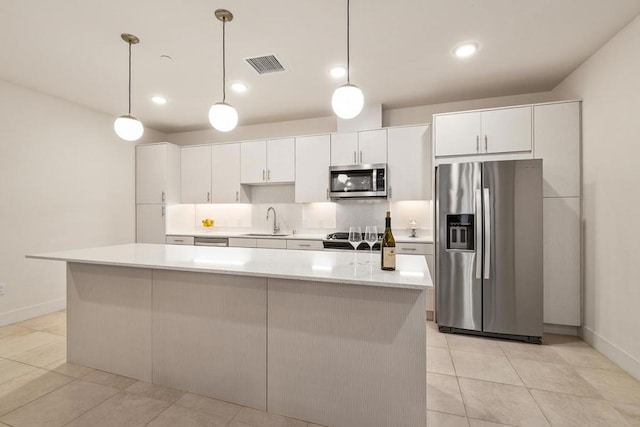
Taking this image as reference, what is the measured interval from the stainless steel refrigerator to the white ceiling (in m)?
1.00

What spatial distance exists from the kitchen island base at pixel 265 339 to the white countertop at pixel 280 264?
10 centimetres

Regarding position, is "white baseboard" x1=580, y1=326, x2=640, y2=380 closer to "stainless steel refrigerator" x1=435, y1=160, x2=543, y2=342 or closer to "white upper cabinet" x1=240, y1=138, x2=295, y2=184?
"stainless steel refrigerator" x1=435, y1=160, x2=543, y2=342

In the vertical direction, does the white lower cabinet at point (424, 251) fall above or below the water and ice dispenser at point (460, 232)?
below

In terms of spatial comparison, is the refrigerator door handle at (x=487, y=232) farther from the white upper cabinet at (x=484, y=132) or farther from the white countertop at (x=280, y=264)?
the white countertop at (x=280, y=264)

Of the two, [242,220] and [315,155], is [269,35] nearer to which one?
[315,155]

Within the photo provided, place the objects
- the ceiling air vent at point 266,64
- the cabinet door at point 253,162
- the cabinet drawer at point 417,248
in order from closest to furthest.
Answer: the ceiling air vent at point 266,64 → the cabinet drawer at point 417,248 → the cabinet door at point 253,162

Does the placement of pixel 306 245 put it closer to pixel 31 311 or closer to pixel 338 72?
pixel 338 72

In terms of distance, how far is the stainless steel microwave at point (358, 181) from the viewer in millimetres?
3773

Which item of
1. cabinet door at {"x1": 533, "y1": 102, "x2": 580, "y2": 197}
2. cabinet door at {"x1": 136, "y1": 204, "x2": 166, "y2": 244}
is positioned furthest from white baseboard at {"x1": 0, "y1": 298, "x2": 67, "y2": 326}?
cabinet door at {"x1": 533, "y1": 102, "x2": 580, "y2": 197}

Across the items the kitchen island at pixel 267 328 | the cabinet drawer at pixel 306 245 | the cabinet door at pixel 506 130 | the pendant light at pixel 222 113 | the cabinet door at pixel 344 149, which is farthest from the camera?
the cabinet door at pixel 344 149

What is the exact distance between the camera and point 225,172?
4.61m

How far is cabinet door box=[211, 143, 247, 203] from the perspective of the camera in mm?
4559

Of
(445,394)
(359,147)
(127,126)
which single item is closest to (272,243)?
(359,147)

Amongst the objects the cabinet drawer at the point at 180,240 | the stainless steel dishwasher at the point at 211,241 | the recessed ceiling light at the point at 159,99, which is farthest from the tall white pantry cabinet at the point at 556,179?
the cabinet drawer at the point at 180,240
